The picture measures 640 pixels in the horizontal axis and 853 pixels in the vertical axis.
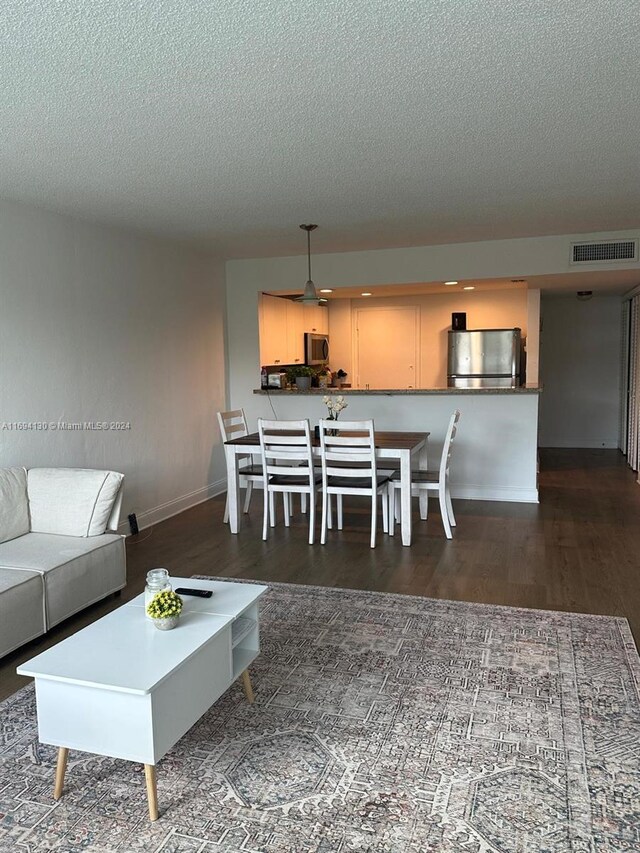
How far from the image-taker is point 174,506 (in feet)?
19.5

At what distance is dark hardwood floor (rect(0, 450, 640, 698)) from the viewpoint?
3.73 m

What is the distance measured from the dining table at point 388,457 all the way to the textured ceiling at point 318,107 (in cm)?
177

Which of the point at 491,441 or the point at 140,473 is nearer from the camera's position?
the point at 140,473

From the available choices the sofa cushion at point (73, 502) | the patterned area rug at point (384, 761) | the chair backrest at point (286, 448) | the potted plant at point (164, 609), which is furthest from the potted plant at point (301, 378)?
the potted plant at point (164, 609)

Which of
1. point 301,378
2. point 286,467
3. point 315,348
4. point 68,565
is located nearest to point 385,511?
point 286,467

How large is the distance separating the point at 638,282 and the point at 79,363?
→ 5.95 m

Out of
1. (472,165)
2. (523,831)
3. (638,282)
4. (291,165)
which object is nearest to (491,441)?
(638,282)

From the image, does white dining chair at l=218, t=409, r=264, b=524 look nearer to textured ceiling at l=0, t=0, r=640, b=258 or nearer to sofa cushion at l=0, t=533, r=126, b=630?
sofa cushion at l=0, t=533, r=126, b=630

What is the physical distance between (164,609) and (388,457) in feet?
9.63

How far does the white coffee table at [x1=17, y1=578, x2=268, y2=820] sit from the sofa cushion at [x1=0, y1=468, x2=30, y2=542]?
1619 mm

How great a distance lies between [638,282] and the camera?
280 inches

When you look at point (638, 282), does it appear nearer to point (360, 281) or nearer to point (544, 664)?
point (360, 281)

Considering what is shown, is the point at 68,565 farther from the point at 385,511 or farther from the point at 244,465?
the point at 244,465

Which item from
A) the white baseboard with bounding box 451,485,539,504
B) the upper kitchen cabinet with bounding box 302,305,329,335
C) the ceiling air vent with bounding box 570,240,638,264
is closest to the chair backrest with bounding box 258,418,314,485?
the white baseboard with bounding box 451,485,539,504
